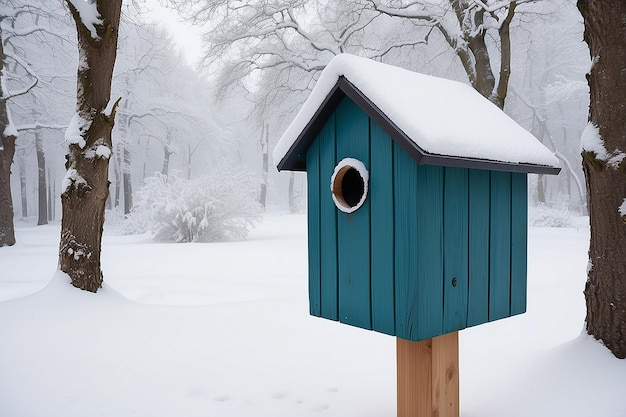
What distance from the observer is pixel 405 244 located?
201 centimetres

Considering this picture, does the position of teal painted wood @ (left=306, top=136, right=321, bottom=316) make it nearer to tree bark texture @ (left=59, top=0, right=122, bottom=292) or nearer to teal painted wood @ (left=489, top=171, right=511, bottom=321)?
teal painted wood @ (left=489, top=171, right=511, bottom=321)

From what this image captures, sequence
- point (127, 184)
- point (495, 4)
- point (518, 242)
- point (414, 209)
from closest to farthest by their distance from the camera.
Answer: point (414, 209), point (518, 242), point (495, 4), point (127, 184)

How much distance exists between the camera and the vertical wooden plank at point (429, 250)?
199 centimetres

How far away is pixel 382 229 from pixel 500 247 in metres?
0.70

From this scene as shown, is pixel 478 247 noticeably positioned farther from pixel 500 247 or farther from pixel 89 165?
pixel 89 165

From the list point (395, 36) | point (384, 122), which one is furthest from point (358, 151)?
point (395, 36)

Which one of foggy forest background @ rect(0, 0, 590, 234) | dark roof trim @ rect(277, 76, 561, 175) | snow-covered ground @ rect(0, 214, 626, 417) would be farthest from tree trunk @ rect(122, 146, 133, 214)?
dark roof trim @ rect(277, 76, 561, 175)

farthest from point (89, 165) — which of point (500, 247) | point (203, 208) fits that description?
point (203, 208)

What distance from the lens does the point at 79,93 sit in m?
5.27

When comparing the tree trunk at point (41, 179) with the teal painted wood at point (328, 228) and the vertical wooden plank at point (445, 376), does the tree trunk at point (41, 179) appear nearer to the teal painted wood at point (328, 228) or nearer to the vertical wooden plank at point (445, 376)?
the teal painted wood at point (328, 228)

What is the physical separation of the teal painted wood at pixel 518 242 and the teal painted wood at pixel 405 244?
0.78 meters

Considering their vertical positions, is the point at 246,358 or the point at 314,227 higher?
the point at 314,227

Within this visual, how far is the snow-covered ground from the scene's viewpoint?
2.84 m

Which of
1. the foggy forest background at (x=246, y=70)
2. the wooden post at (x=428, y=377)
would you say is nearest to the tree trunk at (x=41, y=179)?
the foggy forest background at (x=246, y=70)
